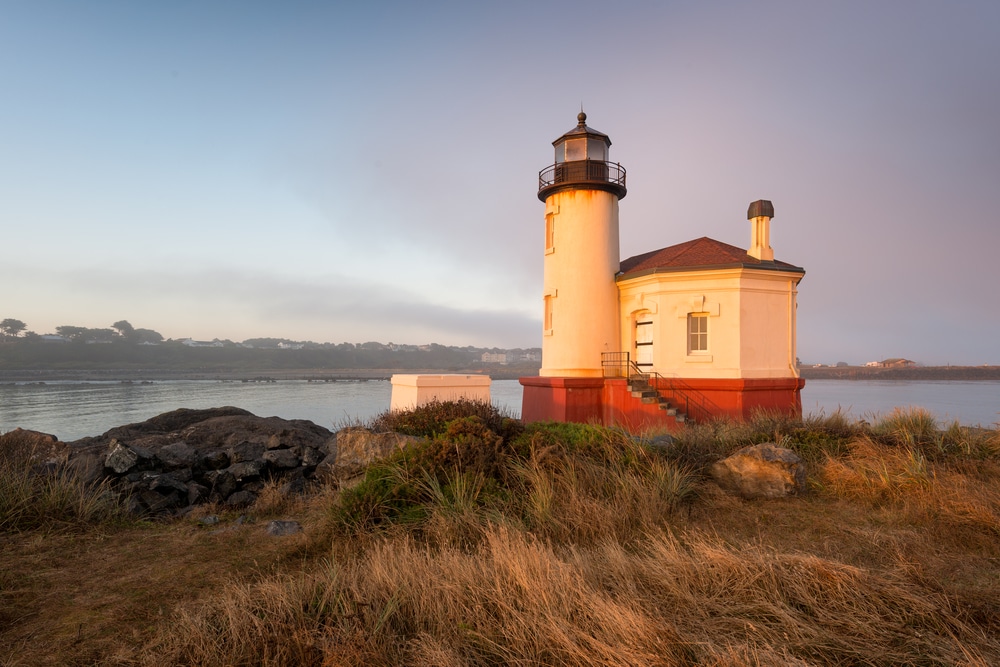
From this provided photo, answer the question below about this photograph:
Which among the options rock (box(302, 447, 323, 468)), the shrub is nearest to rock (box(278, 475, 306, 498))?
rock (box(302, 447, 323, 468))

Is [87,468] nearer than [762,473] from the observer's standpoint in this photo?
No

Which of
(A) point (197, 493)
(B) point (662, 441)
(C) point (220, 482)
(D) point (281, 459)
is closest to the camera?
(B) point (662, 441)

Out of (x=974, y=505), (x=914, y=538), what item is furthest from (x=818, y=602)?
(x=974, y=505)

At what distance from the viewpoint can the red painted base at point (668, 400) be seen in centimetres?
1622

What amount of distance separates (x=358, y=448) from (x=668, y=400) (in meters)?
11.3

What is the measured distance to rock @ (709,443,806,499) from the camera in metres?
6.82

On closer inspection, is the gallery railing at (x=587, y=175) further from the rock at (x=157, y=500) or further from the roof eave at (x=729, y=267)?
the rock at (x=157, y=500)

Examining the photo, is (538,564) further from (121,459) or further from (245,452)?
(245,452)

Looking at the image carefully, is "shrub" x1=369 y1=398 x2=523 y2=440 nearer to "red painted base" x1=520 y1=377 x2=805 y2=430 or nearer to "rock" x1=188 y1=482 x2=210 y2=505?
"rock" x1=188 y1=482 x2=210 y2=505

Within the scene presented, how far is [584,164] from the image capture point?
18.7 m

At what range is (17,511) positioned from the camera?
6375mm

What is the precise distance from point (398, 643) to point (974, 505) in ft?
20.7

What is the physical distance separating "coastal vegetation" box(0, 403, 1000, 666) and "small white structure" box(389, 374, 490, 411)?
6.11m

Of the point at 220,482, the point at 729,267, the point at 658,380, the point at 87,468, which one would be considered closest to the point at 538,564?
the point at 220,482
